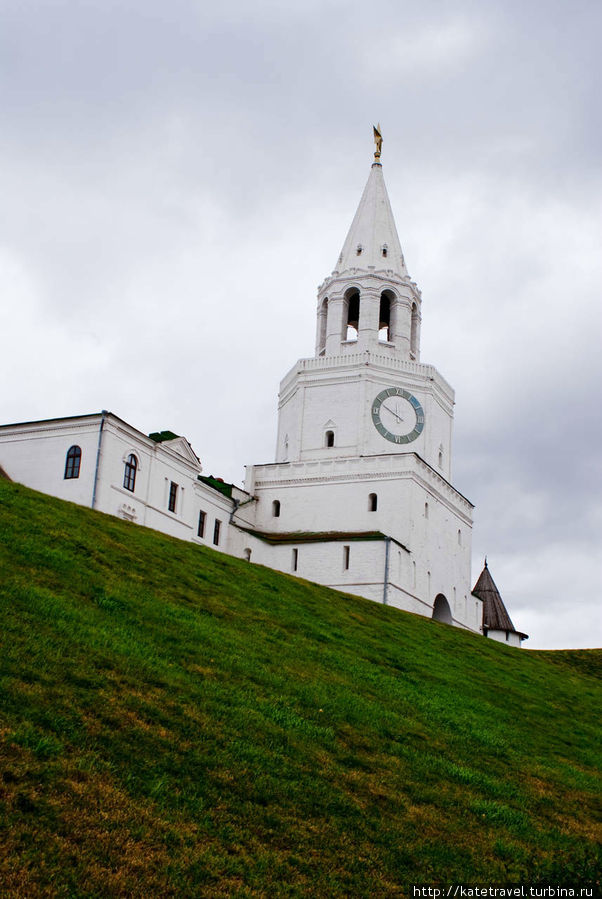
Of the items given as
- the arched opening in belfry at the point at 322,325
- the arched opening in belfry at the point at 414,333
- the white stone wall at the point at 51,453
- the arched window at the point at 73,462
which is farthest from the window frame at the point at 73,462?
the arched opening in belfry at the point at 414,333

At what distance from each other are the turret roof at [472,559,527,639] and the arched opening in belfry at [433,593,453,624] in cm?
828

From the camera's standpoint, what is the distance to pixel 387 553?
4994 centimetres

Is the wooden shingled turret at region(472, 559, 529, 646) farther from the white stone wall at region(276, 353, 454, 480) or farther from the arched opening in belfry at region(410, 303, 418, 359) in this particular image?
the arched opening in belfry at region(410, 303, 418, 359)

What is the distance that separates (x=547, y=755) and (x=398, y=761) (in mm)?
6081

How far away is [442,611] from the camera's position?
5678 cm

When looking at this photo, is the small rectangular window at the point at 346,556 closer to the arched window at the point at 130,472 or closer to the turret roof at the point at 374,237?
the arched window at the point at 130,472

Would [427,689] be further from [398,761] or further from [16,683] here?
[16,683]

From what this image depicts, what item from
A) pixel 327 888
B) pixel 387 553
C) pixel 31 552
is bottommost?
pixel 327 888

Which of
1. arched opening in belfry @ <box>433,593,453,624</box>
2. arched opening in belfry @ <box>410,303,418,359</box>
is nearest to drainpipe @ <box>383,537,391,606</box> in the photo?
arched opening in belfry @ <box>433,593,453,624</box>

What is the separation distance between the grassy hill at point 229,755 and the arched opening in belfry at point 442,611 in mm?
32918

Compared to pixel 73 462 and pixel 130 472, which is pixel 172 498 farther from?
pixel 73 462

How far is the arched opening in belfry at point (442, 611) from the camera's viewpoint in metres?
56.5

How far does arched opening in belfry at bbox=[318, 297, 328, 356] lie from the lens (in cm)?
6062

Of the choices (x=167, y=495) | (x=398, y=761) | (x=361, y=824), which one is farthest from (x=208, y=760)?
(x=167, y=495)
